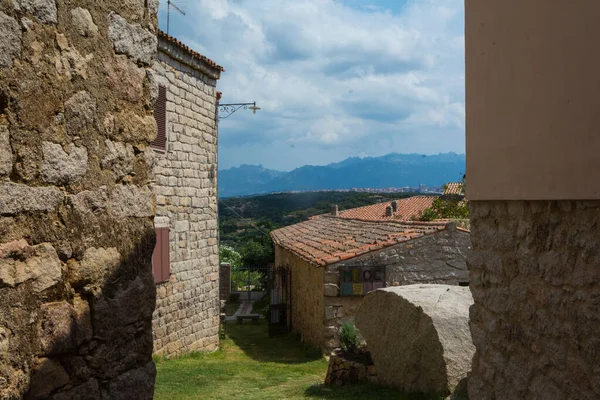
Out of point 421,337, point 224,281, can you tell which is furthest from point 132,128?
point 224,281

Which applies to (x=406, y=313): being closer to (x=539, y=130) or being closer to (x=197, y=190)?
(x=539, y=130)

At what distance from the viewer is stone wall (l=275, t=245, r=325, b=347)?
13922 mm

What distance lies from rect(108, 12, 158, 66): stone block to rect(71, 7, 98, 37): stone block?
0.12 meters

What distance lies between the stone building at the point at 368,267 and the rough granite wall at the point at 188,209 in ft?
7.66

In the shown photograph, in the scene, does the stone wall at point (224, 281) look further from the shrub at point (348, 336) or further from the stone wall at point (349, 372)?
the stone wall at point (349, 372)

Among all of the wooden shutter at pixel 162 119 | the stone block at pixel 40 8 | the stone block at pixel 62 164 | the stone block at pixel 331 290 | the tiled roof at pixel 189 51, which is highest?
the tiled roof at pixel 189 51

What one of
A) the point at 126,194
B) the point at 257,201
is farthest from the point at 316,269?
the point at 257,201

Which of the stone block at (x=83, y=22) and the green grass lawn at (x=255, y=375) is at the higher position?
the stone block at (x=83, y=22)

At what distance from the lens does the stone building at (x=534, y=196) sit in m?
3.41

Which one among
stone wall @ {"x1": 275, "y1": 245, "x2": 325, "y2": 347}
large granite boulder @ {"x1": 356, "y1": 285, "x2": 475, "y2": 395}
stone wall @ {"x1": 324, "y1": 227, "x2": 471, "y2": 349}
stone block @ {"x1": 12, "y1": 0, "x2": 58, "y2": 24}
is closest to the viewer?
stone block @ {"x1": 12, "y1": 0, "x2": 58, "y2": 24}

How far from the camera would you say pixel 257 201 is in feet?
271

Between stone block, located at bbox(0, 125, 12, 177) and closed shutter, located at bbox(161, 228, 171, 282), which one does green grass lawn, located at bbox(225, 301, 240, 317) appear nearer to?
closed shutter, located at bbox(161, 228, 171, 282)

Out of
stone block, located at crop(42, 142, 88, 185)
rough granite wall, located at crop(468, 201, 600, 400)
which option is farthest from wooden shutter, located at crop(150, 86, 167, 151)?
stone block, located at crop(42, 142, 88, 185)

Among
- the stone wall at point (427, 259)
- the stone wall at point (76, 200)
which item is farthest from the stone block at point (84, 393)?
the stone wall at point (427, 259)
